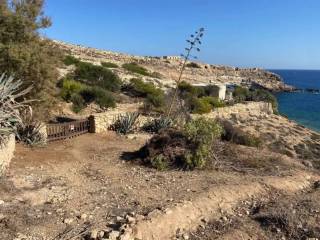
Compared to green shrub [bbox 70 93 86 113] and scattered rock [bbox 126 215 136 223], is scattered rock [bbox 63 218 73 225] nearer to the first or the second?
scattered rock [bbox 126 215 136 223]

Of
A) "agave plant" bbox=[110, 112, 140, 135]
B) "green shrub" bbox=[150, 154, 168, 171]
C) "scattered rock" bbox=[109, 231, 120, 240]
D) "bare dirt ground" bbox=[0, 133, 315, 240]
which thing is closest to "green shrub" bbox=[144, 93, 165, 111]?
"agave plant" bbox=[110, 112, 140, 135]

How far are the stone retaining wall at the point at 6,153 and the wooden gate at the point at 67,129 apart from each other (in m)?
2.64

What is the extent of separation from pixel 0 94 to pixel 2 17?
11.9 feet

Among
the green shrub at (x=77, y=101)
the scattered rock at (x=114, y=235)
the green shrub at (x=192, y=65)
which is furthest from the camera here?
the green shrub at (x=192, y=65)

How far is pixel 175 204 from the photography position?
26.9 ft

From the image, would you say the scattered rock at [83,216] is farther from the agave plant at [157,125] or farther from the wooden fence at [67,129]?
the agave plant at [157,125]

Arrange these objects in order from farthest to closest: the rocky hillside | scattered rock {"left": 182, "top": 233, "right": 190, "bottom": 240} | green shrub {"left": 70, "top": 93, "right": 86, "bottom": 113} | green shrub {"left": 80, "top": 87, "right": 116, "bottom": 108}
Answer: the rocky hillside → green shrub {"left": 80, "top": 87, "right": 116, "bottom": 108} → green shrub {"left": 70, "top": 93, "right": 86, "bottom": 113} → scattered rock {"left": 182, "top": 233, "right": 190, "bottom": 240}

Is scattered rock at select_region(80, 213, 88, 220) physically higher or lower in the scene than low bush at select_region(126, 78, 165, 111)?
lower

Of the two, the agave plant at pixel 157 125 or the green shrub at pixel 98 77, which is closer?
the agave plant at pixel 157 125

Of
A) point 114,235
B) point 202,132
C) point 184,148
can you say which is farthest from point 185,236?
point 202,132

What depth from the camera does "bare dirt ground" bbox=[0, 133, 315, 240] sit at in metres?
7.46

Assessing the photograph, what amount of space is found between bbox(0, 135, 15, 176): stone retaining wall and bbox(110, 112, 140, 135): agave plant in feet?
17.5

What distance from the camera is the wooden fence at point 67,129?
1414 cm

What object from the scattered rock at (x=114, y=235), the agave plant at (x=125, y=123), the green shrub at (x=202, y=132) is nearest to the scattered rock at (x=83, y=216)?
the scattered rock at (x=114, y=235)
